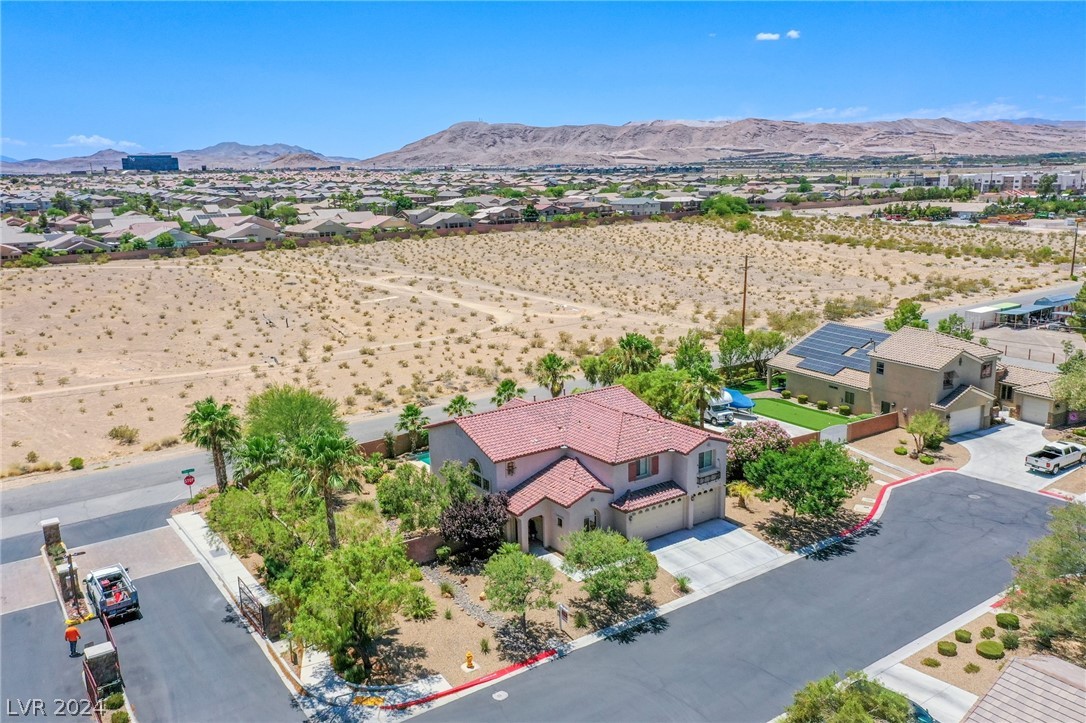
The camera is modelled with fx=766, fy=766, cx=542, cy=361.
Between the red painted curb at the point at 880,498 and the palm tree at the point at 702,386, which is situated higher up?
the palm tree at the point at 702,386

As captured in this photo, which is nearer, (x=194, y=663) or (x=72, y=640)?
(x=194, y=663)

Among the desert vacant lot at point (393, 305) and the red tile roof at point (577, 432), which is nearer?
the red tile roof at point (577, 432)

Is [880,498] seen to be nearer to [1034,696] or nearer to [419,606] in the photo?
[1034,696]

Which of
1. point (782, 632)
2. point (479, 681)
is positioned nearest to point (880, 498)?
point (782, 632)

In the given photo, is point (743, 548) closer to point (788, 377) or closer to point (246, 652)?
point (246, 652)

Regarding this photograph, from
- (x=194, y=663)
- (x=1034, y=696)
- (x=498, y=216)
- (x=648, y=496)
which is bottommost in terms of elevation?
(x=194, y=663)

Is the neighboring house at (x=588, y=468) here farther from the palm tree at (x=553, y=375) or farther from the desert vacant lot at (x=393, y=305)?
the desert vacant lot at (x=393, y=305)

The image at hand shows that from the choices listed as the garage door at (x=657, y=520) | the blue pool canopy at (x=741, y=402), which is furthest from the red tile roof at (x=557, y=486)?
the blue pool canopy at (x=741, y=402)
